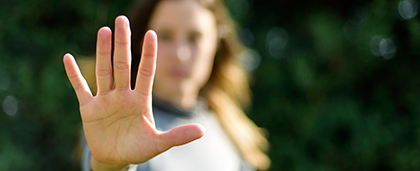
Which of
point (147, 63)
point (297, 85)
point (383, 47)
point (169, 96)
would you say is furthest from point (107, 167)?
point (383, 47)

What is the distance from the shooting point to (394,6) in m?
1.76

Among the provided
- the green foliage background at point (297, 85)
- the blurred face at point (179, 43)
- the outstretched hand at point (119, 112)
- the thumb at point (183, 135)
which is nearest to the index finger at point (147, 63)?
the outstretched hand at point (119, 112)

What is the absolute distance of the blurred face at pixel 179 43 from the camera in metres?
1.05

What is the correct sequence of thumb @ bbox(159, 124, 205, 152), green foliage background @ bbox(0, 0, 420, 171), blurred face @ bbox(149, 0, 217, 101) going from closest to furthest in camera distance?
thumb @ bbox(159, 124, 205, 152) < blurred face @ bbox(149, 0, 217, 101) < green foliage background @ bbox(0, 0, 420, 171)

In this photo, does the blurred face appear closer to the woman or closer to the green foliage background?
the woman

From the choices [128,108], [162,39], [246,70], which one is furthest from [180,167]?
[246,70]

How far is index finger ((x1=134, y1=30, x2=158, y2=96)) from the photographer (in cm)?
62

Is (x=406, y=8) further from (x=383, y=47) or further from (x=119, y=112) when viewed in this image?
(x=119, y=112)

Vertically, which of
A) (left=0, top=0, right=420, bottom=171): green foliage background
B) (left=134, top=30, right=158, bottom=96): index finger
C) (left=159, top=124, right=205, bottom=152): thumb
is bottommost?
(left=0, top=0, right=420, bottom=171): green foliage background

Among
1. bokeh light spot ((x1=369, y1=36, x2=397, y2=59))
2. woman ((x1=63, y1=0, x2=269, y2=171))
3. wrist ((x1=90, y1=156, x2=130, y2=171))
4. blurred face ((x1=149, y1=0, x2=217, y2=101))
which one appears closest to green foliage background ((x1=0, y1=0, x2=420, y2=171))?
bokeh light spot ((x1=369, y1=36, x2=397, y2=59))

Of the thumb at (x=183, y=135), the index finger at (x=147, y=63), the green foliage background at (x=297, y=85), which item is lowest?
the green foliage background at (x=297, y=85)

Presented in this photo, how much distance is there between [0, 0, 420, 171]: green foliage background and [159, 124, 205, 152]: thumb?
1324mm

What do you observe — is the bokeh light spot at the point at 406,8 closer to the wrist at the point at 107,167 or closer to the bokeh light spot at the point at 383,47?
the bokeh light spot at the point at 383,47

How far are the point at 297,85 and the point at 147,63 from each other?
1391mm
